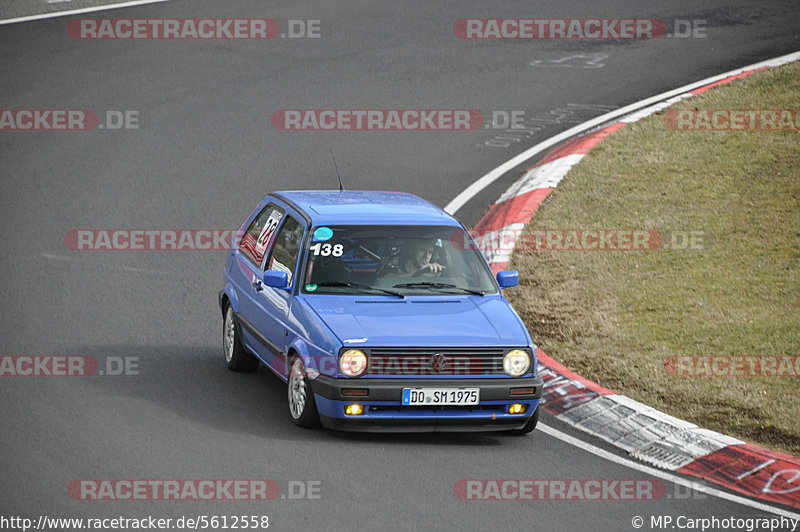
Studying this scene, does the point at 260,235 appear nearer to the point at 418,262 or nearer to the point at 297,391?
the point at 418,262

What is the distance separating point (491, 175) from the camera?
Answer: 53.7ft

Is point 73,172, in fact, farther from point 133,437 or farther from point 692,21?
point 692,21

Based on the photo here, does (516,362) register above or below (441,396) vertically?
above

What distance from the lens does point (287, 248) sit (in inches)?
404

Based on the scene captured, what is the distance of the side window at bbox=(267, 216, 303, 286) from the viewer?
10.0 m

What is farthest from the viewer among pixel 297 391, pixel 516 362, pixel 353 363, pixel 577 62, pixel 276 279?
pixel 577 62

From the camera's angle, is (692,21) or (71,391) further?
(692,21)

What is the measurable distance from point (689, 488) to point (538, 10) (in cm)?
1660

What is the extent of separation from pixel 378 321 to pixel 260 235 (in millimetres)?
2274

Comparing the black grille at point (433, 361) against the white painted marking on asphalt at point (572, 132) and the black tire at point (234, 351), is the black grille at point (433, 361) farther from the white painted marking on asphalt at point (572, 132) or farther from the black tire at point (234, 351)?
the white painted marking on asphalt at point (572, 132)

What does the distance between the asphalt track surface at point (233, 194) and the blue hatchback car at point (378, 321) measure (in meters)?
0.31

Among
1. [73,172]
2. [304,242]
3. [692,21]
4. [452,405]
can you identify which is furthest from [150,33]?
[452,405]

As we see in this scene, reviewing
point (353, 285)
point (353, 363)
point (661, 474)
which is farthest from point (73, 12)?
point (661, 474)

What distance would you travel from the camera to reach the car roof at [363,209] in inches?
399
